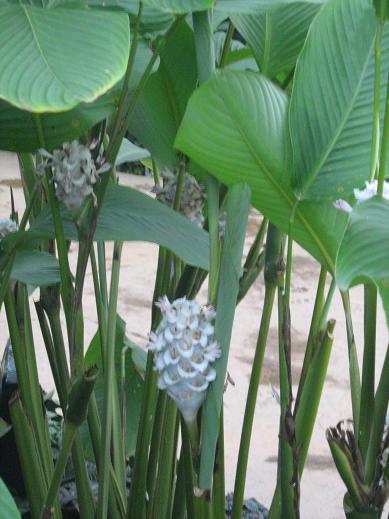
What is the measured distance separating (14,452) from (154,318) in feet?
1.38

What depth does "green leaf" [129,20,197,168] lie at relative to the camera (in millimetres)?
647

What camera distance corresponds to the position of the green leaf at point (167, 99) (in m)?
0.65

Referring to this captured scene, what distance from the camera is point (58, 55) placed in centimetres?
39

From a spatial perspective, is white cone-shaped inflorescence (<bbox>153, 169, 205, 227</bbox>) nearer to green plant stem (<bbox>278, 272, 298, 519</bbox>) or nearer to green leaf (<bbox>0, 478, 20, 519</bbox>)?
green plant stem (<bbox>278, 272, 298, 519</bbox>)

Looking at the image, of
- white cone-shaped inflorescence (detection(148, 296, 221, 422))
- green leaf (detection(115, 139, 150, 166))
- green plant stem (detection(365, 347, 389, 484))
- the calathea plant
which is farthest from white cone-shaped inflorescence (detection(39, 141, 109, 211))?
green leaf (detection(115, 139, 150, 166))

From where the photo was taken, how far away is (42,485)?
715 millimetres

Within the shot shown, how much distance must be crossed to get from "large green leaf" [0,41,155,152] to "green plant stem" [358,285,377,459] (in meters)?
0.21

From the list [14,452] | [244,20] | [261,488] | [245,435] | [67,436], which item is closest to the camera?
[67,436]

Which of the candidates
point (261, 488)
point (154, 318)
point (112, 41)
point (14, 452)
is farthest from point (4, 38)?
point (261, 488)

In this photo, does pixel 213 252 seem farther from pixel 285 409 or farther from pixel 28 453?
pixel 28 453

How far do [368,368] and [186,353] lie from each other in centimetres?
12

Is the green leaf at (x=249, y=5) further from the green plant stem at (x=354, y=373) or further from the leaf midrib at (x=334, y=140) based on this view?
the green plant stem at (x=354, y=373)

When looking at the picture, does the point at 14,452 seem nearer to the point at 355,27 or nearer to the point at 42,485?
the point at 42,485

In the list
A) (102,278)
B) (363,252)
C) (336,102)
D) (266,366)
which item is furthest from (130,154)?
(266,366)
